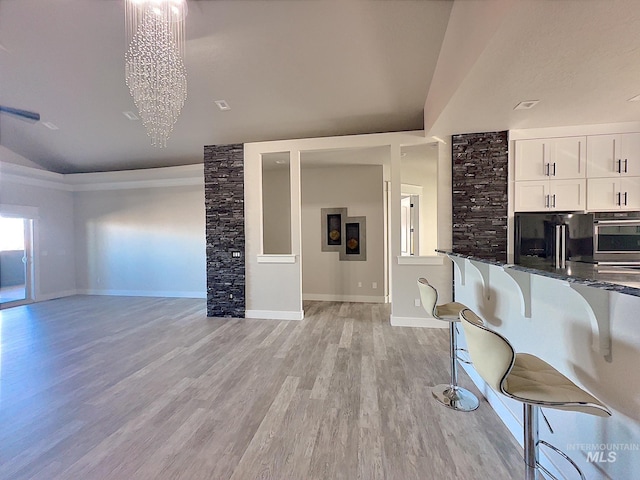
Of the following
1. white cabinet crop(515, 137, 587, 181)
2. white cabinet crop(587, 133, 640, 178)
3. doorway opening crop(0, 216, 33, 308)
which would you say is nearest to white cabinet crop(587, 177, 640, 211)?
white cabinet crop(587, 133, 640, 178)

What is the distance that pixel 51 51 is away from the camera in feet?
10.6

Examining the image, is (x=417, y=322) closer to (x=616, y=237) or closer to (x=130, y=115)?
(x=616, y=237)

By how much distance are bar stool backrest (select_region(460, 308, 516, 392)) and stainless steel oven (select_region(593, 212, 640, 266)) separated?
3.33 meters

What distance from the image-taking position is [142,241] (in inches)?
267

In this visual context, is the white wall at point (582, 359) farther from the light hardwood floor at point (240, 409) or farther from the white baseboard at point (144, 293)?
the white baseboard at point (144, 293)

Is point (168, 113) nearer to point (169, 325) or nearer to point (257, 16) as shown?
point (257, 16)

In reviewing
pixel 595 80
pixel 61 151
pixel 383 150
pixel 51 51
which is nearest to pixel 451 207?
pixel 383 150

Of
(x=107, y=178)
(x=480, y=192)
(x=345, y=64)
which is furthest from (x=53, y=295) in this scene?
(x=480, y=192)

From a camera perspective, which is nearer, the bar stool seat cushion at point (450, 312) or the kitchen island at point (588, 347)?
the kitchen island at point (588, 347)

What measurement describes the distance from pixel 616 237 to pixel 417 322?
8.71 feet

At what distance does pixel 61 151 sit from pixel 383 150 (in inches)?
264

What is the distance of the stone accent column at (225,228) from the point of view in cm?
470

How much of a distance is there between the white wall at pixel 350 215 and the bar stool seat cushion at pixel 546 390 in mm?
4353

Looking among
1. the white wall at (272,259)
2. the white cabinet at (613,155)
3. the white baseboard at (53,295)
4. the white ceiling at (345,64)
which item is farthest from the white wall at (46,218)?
the white cabinet at (613,155)
